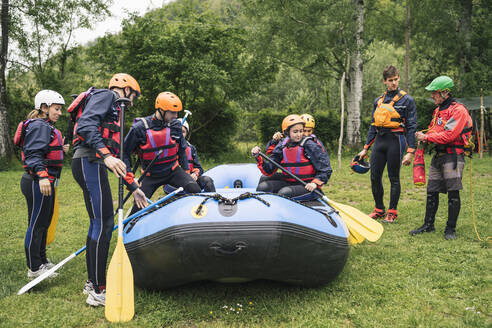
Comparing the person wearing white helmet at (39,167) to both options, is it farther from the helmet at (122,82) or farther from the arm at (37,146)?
the helmet at (122,82)

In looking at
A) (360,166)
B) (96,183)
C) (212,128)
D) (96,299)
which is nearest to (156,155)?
(96,183)

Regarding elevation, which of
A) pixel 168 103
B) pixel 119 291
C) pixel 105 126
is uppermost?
pixel 168 103

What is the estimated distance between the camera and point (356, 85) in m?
13.0

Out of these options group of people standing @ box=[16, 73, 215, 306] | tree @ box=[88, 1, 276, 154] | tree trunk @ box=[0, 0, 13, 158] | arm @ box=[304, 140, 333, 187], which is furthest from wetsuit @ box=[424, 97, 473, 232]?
tree trunk @ box=[0, 0, 13, 158]

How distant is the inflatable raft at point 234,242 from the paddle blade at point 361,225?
90 centimetres

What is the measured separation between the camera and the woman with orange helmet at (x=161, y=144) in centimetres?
405

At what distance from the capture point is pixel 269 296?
10.4 feet

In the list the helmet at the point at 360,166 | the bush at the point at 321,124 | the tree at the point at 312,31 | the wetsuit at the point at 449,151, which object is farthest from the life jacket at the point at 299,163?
the bush at the point at 321,124

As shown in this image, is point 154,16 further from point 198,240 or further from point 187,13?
point 198,240

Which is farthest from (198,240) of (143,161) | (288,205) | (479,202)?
(479,202)

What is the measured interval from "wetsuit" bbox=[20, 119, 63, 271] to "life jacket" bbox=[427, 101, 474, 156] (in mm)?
4169

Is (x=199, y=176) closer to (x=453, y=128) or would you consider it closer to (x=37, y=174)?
(x=37, y=174)

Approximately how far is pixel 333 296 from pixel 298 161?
1536 mm

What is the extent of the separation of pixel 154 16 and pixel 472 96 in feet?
35.3
